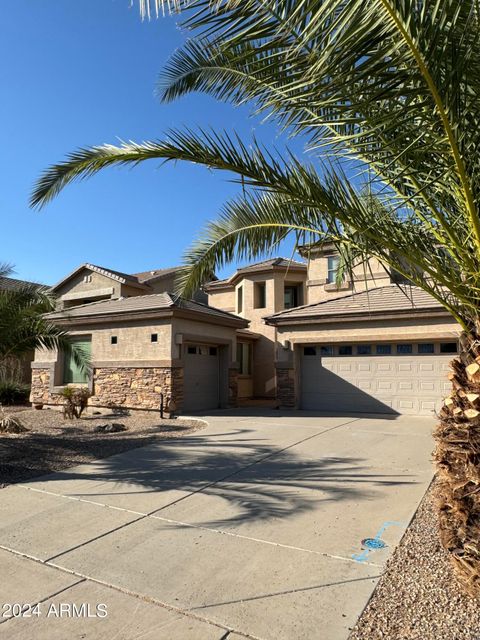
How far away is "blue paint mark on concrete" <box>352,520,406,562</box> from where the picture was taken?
4536mm

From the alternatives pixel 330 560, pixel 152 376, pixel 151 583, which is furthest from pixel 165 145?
pixel 152 376

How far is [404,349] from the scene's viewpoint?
14.9 metres

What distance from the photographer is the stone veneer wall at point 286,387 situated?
643 inches

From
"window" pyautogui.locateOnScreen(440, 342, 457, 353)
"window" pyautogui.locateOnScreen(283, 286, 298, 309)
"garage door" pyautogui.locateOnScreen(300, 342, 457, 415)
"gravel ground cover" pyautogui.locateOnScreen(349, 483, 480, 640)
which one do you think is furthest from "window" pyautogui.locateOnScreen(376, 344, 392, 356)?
"gravel ground cover" pyautogui.locateOnScreen(349, 483, 480, 640)

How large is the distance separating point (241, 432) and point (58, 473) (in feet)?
16.0

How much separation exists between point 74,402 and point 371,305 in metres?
10.3

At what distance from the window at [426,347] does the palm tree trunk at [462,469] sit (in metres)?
11.1

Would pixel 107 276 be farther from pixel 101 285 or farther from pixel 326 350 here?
pixel 326 350

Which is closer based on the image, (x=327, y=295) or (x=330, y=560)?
(x=330, y=560)

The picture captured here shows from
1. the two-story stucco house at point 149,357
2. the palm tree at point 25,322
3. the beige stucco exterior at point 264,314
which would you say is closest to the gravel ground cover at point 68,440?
the two-story stucco house at point 149,357

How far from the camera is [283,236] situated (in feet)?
18.9

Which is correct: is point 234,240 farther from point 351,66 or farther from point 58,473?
point 58,473

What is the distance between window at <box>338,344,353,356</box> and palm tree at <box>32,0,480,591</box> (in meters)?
10.5

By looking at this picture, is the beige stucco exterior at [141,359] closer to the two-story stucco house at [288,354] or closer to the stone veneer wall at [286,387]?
the two-story stucco house at [288,354]
